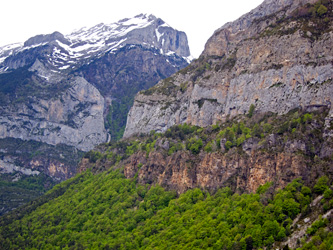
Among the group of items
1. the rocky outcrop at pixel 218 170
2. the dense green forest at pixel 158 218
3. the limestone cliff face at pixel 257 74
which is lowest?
the dense green forest at pixel 158 218

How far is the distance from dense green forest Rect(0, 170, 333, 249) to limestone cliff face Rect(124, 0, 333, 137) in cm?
2322

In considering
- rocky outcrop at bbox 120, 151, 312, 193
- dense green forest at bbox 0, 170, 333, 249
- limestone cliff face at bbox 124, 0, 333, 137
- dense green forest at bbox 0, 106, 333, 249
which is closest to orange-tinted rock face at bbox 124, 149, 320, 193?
rocky outcrop at bbox 120, 151, 312, 193

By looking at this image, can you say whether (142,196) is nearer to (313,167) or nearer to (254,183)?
(254,183)

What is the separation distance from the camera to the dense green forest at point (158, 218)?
64.9 metres

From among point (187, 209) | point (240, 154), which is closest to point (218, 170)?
point (240, 154)

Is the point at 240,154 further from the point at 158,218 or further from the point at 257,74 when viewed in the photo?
the point at 257,74

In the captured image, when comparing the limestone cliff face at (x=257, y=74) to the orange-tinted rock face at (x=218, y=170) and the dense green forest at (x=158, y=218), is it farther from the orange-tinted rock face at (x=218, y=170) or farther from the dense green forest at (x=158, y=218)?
the dense green forest at (x=158, y=218)

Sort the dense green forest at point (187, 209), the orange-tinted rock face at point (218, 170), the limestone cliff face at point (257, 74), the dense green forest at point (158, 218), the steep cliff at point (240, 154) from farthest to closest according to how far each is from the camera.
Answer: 1. the limestone cliff face at point (257, 74)
2. the steep cliff at point (240, 154)
3. the orange-tinted rock face at point (218, 170)
4. the dense green forest at point (158, 218)
5. the dense green forest at point (187, 209)

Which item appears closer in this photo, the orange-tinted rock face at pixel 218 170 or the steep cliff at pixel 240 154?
the orange-tinted rock face at pixel 218 170

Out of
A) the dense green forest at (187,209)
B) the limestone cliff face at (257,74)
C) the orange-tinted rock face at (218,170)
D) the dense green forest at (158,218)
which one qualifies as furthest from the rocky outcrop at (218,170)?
the limestone cliff face at (257,74)

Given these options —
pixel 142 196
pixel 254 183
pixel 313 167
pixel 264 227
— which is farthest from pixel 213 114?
pixel 264 227

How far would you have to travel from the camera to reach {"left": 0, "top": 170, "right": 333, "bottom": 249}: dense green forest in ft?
213

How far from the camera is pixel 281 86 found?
316 ft

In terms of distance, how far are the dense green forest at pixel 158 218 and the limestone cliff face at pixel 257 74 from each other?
23220 mm
